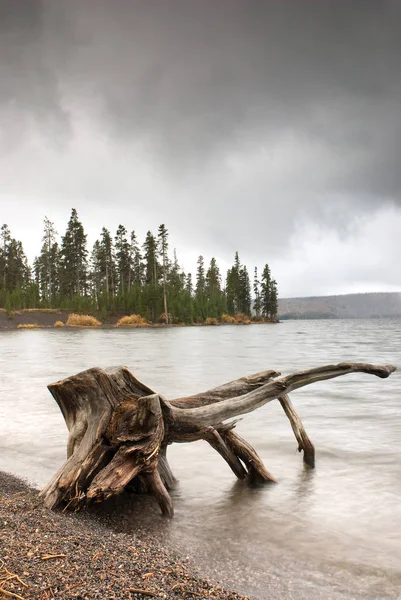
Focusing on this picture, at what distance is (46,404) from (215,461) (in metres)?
6.08

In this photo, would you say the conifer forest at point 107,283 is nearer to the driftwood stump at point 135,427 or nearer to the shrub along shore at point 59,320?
the shrub along shore at point 59,320

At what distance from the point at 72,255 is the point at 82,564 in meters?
88.4

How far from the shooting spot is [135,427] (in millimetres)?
4320

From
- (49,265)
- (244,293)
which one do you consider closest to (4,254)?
(49,265)

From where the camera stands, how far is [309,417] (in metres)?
10.2

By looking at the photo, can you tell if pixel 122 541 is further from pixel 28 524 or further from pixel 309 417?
pixel 309 417

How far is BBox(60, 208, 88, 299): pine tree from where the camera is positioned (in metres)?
87.1

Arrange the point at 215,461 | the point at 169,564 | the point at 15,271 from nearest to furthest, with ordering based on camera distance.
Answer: the point at 169,564 < the point at 215,461 < the point at 15,271

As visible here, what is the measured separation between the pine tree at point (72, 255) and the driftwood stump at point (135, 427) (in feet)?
275

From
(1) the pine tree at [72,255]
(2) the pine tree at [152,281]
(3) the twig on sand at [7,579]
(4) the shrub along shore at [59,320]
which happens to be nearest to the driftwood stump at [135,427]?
(3) the twig on sand at [7,579]

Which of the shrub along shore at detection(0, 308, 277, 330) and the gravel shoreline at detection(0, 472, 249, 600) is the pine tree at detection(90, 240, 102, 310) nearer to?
the shrub along shore at detection(0, 308, 277, 330)

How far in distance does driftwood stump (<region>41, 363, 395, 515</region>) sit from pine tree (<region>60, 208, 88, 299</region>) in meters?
83.7

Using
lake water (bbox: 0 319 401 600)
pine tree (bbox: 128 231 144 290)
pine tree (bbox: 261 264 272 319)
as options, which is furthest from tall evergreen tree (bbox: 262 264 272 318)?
lake water (bbox: 0 319 401 600)

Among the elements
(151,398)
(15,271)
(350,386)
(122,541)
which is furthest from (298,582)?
(15,271)
